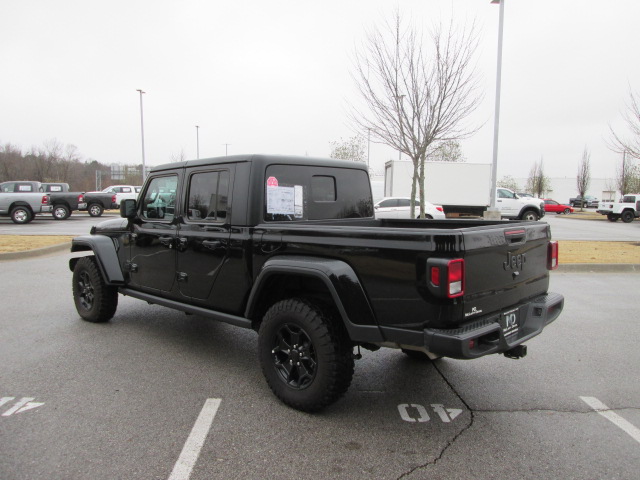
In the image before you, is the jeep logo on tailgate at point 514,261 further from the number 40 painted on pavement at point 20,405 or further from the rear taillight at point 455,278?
the number 40 painted on pavement at point 20,405

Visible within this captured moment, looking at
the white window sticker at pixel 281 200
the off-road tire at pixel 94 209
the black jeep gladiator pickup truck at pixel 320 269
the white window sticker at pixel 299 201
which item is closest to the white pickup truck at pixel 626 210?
the black jeep gladiator pickup truck at pixel 320 269

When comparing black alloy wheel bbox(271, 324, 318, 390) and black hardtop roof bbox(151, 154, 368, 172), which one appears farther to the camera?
black hardtop roof bbox(151, 154, 368, 172)

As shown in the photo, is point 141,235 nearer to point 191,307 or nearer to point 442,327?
point 191,307

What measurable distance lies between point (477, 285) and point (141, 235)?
3426mm

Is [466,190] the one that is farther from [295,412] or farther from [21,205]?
[295,412]

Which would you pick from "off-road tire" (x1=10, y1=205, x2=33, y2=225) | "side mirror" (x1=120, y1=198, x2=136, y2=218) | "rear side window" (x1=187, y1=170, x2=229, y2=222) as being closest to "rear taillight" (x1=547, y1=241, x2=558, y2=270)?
"rear side window" (x1=187, y1=170, x2=229, y2=222)

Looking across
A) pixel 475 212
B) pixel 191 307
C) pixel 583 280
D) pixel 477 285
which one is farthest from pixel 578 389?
pixel 475 212

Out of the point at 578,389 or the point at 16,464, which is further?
the point at 578,389

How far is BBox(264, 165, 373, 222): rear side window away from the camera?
382cm

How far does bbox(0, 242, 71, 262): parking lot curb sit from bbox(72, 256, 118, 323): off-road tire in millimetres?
5897

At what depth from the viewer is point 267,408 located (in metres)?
3.31

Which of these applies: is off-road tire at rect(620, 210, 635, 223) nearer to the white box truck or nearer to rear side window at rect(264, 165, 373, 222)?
the white box truck

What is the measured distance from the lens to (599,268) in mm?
9203

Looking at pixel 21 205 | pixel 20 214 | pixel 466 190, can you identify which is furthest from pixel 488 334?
pixel 466 190
